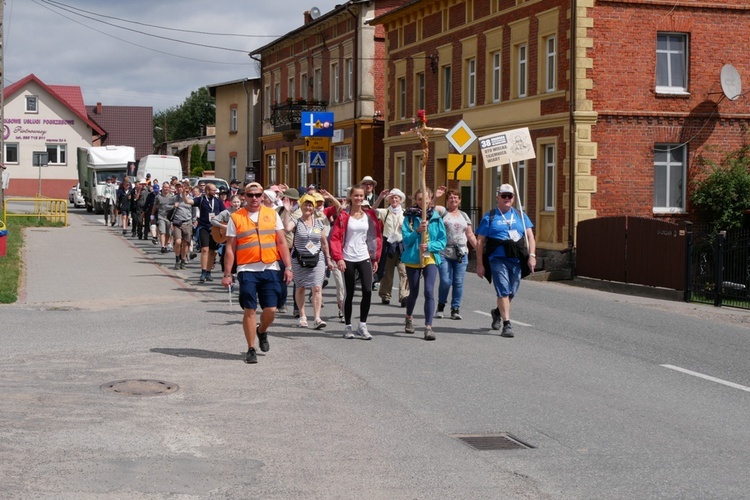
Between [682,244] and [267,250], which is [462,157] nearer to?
[682,244]

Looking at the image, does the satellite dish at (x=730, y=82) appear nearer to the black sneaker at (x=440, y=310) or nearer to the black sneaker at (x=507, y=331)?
the black sneaker at (x=440, y=310)

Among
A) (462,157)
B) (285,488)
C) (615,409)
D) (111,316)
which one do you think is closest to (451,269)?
(111,316)

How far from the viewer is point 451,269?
15742mm

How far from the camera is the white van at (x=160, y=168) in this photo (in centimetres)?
5197

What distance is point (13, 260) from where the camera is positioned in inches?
928

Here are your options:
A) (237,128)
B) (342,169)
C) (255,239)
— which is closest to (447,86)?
(342,169)

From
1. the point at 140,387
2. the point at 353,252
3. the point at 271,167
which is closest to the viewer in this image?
the point at 140,387

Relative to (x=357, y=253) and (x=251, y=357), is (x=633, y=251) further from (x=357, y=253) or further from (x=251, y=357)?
(x=251, y=357)

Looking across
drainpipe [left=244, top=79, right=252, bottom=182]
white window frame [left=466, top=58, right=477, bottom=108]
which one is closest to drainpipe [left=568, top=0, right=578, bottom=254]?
white window frame [left=466, top=58, right=477, bottom=108]

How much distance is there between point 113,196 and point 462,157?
21.2m

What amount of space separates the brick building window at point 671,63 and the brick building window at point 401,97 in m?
14.0

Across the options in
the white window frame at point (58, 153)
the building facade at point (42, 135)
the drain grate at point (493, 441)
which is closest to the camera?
the drain grate at point (493, 441)

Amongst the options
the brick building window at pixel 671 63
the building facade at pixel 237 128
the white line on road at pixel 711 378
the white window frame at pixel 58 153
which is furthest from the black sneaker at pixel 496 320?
the white window frame at pixel 58 153

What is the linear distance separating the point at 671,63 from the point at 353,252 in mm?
18175
